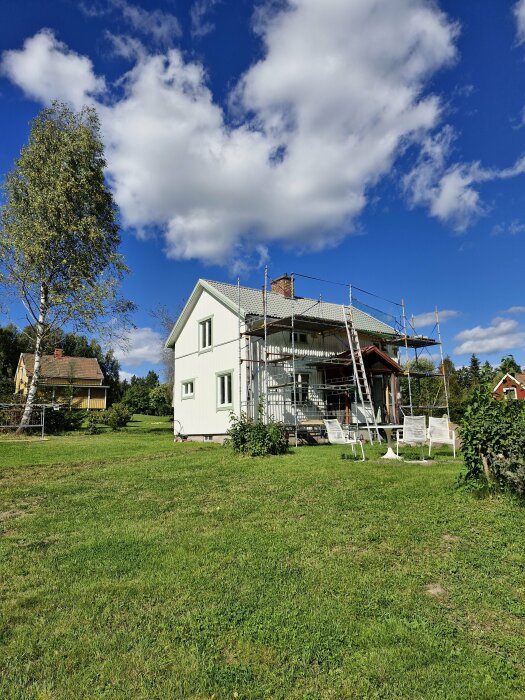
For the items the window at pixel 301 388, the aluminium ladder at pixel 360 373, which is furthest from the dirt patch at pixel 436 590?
the window at pixel 301 388

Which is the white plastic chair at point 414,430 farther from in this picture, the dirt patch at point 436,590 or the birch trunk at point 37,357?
the birch trunk at point 37,357

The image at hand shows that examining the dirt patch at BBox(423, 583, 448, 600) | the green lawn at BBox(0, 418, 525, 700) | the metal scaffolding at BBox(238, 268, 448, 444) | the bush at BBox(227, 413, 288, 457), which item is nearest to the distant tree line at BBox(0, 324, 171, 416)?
the metal scaffolding at BBox(238, 268, 448, 444)

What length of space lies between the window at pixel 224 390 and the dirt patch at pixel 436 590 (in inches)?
611

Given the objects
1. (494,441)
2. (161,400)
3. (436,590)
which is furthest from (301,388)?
(161,400)

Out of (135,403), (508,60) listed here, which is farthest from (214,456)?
(135,403)

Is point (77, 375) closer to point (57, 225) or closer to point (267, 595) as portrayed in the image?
point (57, 225)

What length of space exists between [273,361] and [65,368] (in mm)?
35845

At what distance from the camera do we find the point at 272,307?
20.3 meters

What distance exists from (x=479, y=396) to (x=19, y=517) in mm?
7091

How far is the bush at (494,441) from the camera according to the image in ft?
20.7

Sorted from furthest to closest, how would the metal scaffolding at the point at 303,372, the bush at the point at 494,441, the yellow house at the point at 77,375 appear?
the yellow house at the point at 77,375, the metal scaffolding at the point at 303,372, the bush at the point at 494,441

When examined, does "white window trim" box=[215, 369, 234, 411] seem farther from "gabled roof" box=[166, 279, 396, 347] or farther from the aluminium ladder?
the aluminium ladder

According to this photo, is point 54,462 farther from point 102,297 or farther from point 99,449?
point 102,297

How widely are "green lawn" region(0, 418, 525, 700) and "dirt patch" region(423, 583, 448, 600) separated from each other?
4cm
